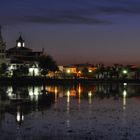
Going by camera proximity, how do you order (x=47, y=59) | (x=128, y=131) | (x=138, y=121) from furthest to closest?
(x=47, y=59) < (x=138, y=121) < (x=128, y=131)

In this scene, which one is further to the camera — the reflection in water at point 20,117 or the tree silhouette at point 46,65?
the tree silhouette at point 46,65

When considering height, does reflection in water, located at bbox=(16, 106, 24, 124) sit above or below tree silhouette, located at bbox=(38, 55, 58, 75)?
below

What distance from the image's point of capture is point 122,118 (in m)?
30.0

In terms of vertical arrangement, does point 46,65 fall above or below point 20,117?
above

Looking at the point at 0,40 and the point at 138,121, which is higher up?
the point at 0,40

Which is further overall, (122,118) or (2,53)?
(2,53)

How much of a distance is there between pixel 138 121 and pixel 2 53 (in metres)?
139

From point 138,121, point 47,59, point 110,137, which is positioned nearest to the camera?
point 110,137

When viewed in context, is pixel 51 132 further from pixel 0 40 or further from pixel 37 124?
pixel 0 40

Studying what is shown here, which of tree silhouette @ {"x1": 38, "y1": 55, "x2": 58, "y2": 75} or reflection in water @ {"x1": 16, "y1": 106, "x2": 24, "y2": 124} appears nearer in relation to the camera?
reflection in water @ {"x1": 16, "y1": 106, "x2": 24, "y2": 124}

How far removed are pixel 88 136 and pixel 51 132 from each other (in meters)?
2.08

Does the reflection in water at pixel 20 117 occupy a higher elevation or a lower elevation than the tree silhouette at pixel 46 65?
lower

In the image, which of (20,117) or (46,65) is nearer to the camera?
(20,117)

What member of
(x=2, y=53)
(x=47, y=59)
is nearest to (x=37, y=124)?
(x=47, y=59)
